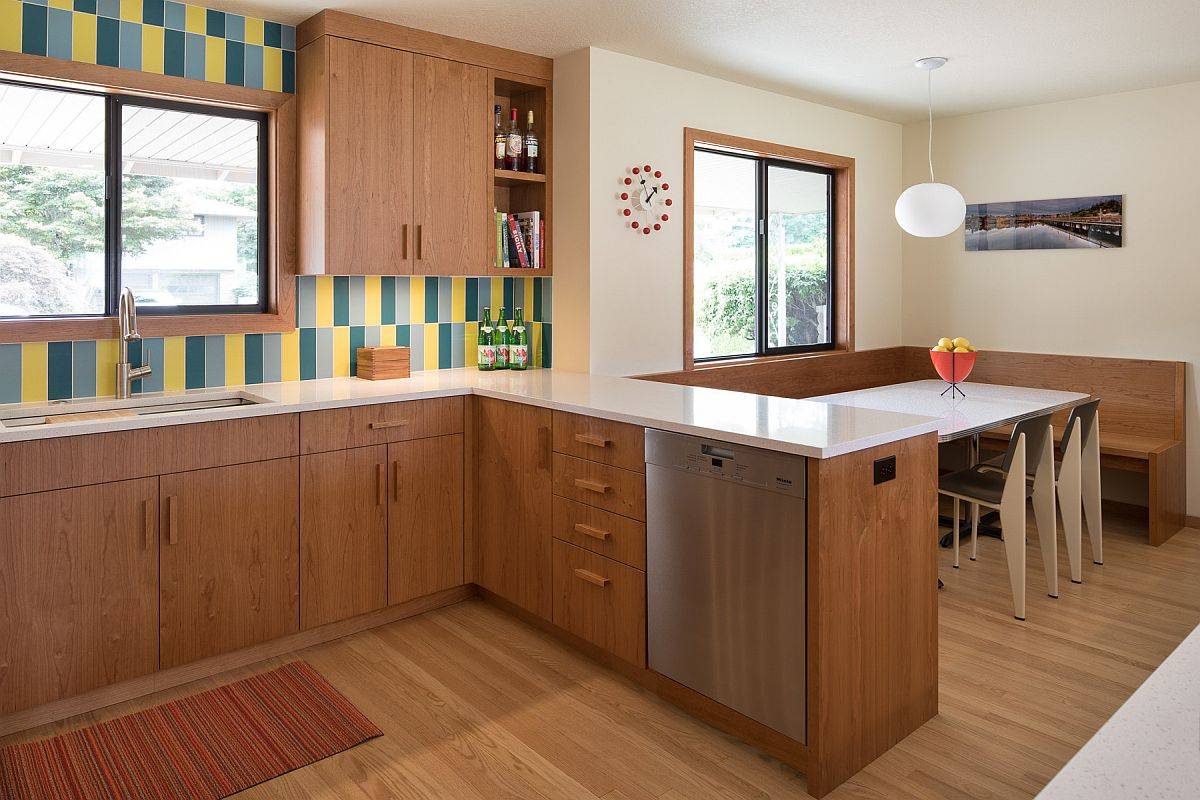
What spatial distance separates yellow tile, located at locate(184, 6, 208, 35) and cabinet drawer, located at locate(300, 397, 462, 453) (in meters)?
1.49

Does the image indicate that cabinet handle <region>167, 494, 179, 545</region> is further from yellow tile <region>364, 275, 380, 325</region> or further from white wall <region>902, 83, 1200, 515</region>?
white wall <region>902, 83, 1200, 515</region>

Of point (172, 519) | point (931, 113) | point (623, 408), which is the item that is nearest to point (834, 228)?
point (931, 113)

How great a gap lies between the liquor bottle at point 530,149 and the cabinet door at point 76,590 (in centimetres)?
212

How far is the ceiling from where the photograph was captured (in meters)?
3.18

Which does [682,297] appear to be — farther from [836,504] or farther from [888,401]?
[836,504]

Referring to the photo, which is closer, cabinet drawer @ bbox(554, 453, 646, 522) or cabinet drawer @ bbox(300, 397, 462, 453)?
cabinet drawer @ bbox(554, 453, 646, 522)

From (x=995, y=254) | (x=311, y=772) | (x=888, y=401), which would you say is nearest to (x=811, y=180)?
(x=995, y=254)

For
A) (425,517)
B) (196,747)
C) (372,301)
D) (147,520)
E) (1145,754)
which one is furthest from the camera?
(372,301)

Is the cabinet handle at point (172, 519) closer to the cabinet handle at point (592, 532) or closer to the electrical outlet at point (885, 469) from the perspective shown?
the cabinet handle at point (592, 532)

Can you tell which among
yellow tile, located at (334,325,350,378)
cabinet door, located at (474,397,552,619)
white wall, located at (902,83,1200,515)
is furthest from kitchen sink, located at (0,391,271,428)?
white wall, located at (902,83,1200,515)

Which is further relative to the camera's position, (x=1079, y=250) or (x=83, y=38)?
(x=1079, y=250)

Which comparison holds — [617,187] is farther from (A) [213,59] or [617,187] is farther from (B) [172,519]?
(B) [172,519]

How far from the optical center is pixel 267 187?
3.45m

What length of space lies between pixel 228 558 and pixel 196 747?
0.61 m
